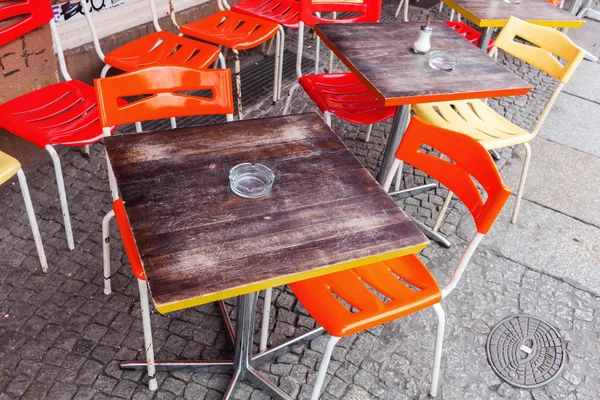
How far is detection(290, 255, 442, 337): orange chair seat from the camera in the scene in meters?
2.06

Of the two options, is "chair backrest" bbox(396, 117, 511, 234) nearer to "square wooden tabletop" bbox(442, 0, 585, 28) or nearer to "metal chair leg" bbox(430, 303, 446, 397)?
"metal chair leg" bbox(430, 303, 446, 397)

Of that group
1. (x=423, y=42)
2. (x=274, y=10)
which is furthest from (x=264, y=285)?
(x=274, y=10)

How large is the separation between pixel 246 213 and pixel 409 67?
165 centimetres

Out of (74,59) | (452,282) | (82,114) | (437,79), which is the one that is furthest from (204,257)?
(74,59)

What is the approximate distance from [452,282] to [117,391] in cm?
156

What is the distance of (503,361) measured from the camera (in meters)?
2.84

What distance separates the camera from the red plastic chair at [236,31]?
3.88m

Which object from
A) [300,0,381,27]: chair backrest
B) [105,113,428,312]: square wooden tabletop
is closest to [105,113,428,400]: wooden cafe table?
[105,113,428,312]: square wooden tabletop

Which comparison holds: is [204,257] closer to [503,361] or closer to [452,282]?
[452,282]

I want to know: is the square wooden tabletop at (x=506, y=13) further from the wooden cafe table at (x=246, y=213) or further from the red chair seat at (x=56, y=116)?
the red chair seat at (x=56, y=116)

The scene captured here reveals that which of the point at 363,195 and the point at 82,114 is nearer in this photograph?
the point at 363,195

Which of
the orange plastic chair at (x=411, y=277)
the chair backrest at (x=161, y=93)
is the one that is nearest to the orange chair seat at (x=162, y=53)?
the chair backrest at (x=161, y=93)

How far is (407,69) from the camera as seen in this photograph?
306 centimetres

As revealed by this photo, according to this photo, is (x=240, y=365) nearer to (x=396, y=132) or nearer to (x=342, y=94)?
(x=396, y=132)
